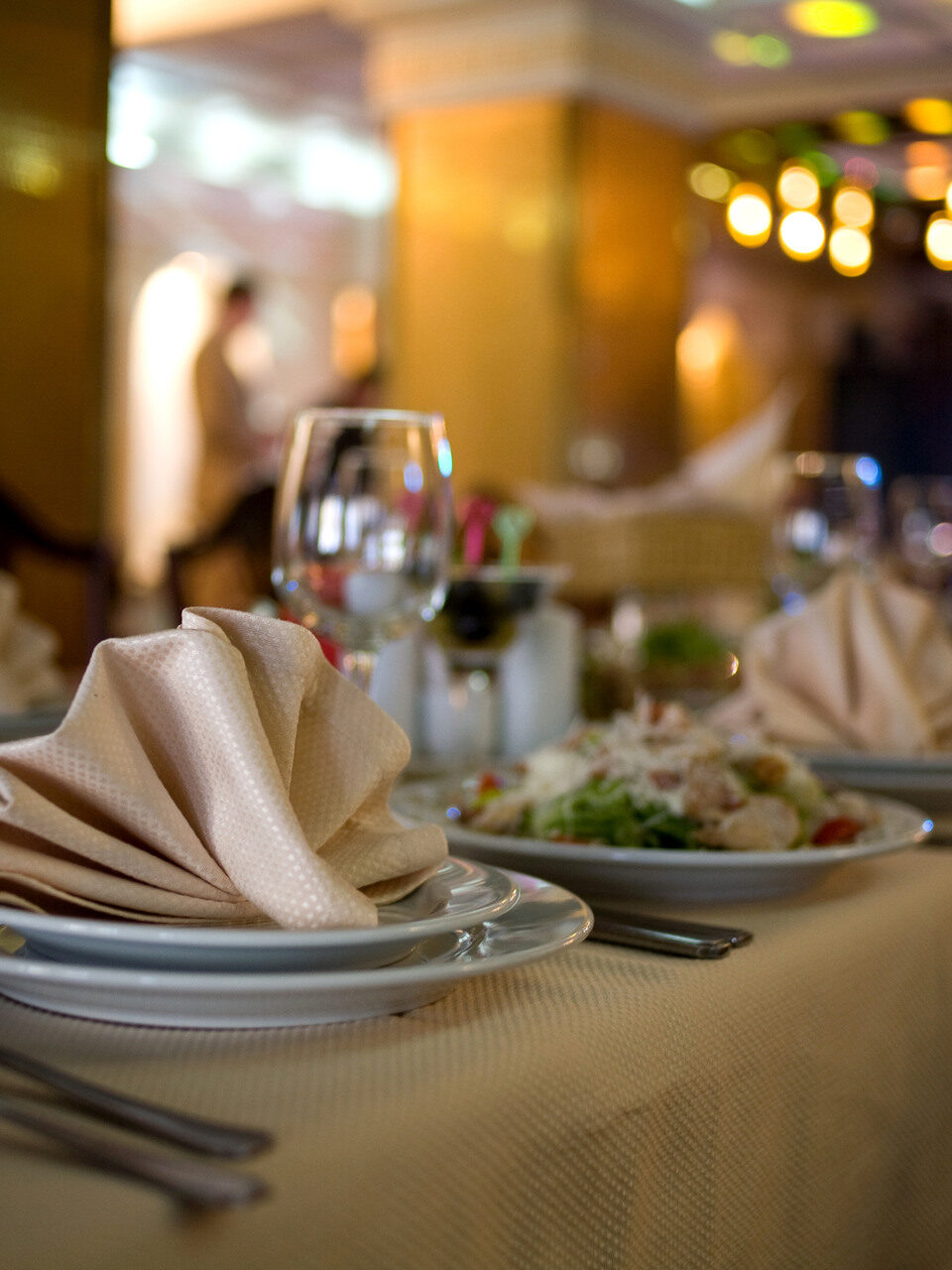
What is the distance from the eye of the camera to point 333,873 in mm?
480

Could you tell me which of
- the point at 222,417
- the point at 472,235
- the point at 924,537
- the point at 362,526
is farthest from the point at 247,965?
the point at 222,417

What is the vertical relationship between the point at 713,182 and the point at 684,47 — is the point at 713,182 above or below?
below

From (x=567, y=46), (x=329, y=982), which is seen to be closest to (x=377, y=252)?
(x=567, y=46)

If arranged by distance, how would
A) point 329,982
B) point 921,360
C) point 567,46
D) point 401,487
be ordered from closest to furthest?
point 329,982, point 401,487, point 567,46, point 921,360

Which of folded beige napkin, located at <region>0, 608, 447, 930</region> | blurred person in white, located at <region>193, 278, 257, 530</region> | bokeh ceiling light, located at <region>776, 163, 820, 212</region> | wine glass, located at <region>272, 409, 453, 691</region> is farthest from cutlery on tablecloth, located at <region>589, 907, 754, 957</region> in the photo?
bokeh ceiling light, located at <region>776, 163, 820, 212</region>

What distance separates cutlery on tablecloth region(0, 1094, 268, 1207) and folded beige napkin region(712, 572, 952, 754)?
803 millimetres

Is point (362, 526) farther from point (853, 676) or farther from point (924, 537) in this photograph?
point (924, 537)

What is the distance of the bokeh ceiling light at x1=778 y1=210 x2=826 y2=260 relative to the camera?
856 cm

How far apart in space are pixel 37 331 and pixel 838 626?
9.29ft

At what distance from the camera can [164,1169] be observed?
1.14 ft

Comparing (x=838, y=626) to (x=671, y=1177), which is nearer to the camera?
(x=671, y=1177)

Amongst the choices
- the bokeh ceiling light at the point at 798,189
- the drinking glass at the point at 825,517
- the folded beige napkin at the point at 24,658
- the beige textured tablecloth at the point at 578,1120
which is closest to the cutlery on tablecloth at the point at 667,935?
the beige textured tablecloth at the point at 578,1120

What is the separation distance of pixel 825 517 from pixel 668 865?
84cm

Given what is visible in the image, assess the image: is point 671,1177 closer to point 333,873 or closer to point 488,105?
point 333,873
